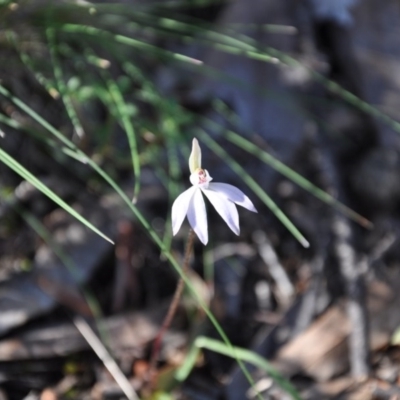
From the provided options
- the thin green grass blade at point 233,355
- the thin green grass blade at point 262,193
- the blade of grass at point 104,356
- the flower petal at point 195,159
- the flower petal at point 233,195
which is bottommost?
the blade of grass at point 104,356

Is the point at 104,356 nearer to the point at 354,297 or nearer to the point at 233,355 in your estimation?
the point at 233,355

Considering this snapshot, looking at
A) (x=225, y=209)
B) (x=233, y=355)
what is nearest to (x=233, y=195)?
(x=225, y=209)

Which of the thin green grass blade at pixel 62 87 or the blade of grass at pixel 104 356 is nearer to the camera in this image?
the thin green grass blade at pixel 62 87

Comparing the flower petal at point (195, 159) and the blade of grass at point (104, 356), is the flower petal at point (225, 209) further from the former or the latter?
the blade of grass at point (104, 356)

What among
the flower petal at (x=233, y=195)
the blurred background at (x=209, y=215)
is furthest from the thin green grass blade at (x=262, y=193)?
the flower petal at (x=233, y=195)

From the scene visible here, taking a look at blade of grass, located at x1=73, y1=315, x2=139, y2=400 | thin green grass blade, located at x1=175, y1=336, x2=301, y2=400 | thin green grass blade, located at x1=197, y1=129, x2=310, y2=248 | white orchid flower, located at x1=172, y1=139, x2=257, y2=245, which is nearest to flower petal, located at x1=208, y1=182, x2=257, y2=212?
white orchid flower, located at x1=172, y1=139, x2=257, y2=245

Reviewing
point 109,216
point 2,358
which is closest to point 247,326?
point 109,216

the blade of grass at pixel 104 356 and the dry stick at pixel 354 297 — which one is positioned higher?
the dry stick at pixel 354 297

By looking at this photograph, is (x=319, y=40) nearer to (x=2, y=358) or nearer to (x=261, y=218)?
(x=261, y=218)
